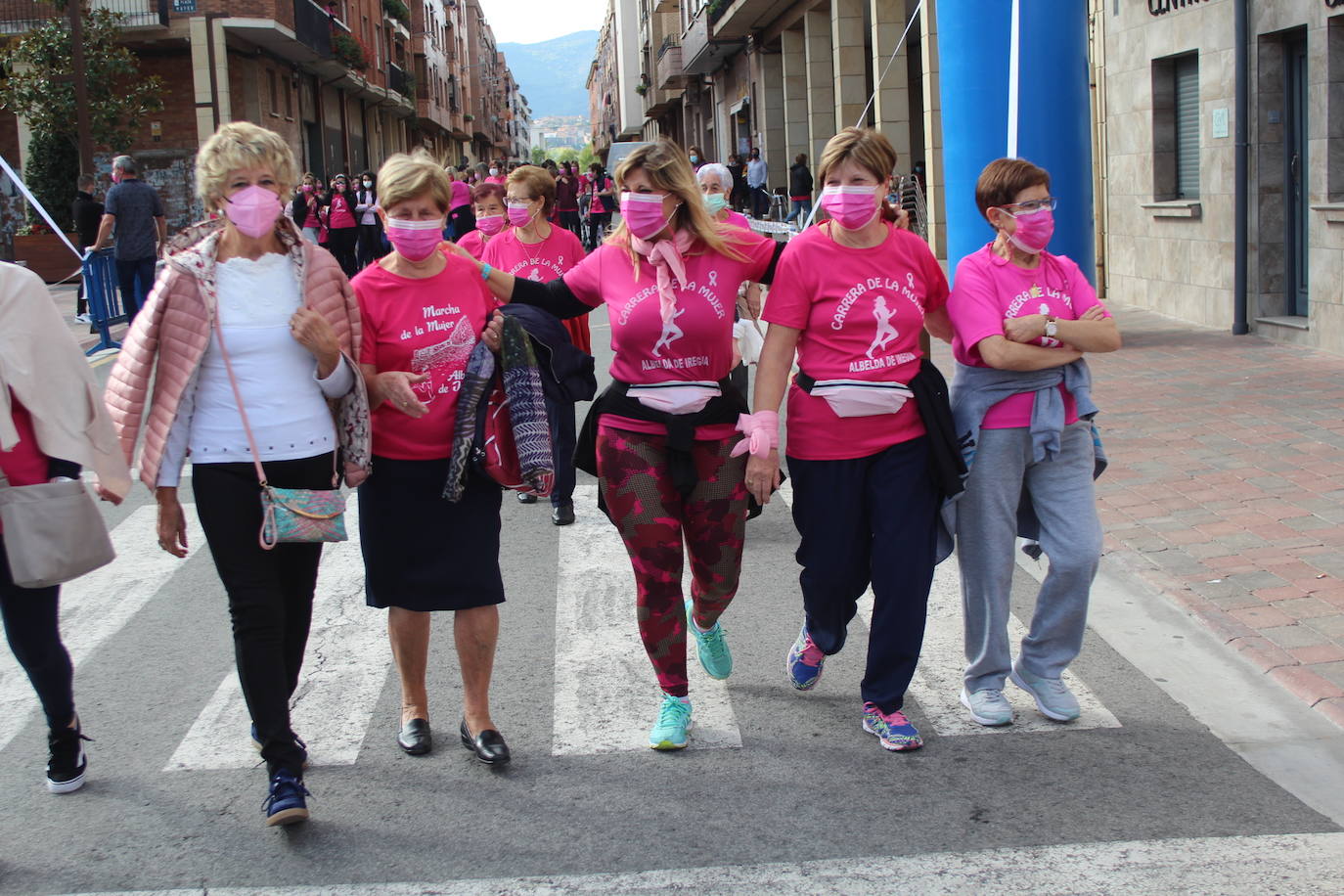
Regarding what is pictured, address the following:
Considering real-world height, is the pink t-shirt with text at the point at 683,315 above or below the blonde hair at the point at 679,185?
below

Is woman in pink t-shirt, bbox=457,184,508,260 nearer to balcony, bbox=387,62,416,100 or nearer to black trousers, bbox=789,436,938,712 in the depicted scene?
black trousers, bbox=789,436,938,712

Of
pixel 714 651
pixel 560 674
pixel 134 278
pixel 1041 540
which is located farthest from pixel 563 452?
pixel 134 278

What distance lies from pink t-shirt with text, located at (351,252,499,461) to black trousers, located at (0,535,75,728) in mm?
1010

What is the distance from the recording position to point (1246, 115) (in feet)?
40.5

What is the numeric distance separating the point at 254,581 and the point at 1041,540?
2.33 meters

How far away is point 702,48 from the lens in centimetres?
4412

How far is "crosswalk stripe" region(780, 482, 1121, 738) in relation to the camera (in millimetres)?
4375

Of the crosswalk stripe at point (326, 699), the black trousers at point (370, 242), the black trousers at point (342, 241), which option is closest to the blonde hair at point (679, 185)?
the crosswalk stripe at point (326, 699)

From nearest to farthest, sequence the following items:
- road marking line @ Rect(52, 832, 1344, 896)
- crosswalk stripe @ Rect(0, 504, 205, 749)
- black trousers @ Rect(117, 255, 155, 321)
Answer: road marking line @ Rect(52, 832, 1344, 896)
crosswalk stripe @ Rect(0, 504, 205, 749)
black trousers @ Rect(117, 255, 155, 321)

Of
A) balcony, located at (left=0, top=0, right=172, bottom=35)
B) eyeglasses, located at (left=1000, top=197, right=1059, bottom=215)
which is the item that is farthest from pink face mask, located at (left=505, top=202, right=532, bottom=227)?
balcony, located at (left=0, top=0, right=172, bottom=35)

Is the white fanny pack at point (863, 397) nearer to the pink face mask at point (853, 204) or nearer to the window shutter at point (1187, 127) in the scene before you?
the pink face mask at point (853, 204)

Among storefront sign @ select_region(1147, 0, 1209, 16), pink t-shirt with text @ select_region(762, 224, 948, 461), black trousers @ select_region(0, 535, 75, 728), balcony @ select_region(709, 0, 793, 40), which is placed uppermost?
balcony @ select_region(709, 0, 793, 40)

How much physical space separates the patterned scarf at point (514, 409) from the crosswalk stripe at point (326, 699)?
3.35ft

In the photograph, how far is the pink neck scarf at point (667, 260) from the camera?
13.2 ft
